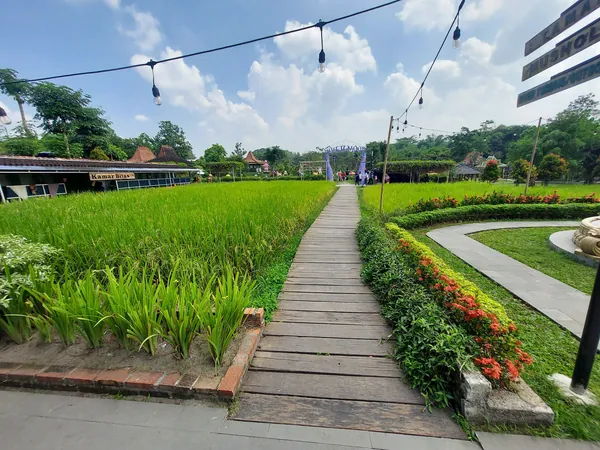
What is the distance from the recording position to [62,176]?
14250mm

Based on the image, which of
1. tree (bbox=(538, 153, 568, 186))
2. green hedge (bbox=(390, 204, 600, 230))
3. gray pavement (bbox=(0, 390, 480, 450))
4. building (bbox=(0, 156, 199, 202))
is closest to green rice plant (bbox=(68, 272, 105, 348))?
gray pavement (bbox=(0, 390, 480, 450))

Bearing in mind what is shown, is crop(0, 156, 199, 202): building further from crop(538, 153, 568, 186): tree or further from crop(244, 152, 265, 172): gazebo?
crop(538, 153, 568, 186): tree

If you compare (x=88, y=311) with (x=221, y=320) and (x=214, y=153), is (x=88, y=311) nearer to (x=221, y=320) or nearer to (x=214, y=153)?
(x=221, y=320)

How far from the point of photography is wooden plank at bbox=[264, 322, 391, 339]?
7.78ft

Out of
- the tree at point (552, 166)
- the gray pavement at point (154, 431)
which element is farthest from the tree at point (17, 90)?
the tree at point (552, 166)

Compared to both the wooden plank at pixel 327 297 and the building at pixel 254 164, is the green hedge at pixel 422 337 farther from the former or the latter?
the building at pixel 254 164

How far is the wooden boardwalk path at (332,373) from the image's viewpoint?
1.56 meters

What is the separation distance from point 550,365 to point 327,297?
212 cm

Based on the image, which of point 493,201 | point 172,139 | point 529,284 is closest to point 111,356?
point 529,284

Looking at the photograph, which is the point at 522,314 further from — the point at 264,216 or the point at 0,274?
the point at 0,274

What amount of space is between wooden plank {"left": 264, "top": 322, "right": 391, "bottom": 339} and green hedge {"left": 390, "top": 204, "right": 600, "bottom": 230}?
6.32 m

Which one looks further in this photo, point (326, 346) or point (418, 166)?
point (418, 166)

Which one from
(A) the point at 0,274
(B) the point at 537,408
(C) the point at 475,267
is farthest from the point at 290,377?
(C) the point at 475,267

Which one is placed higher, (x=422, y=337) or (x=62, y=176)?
(x=62, y=176)
